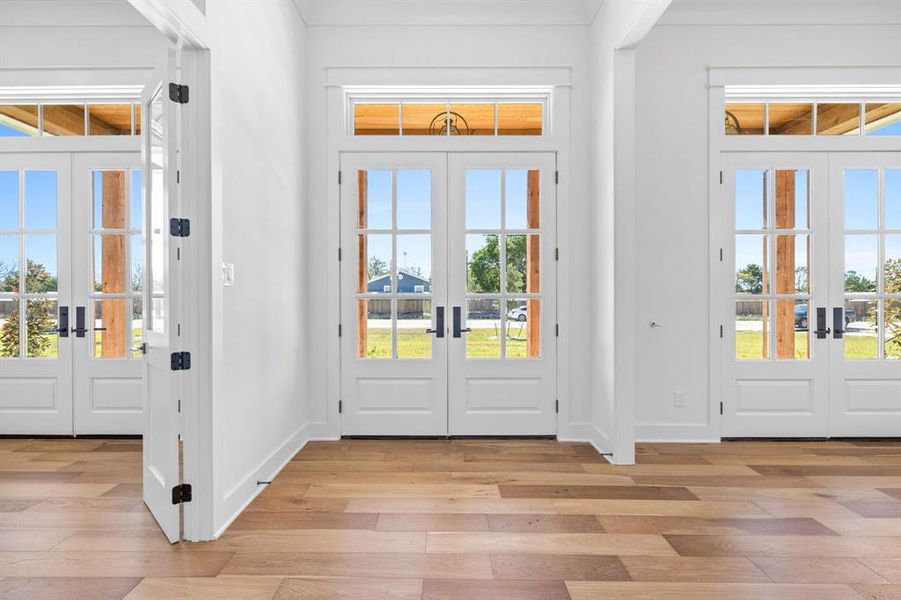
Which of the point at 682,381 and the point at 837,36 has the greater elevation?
the point at 837,36

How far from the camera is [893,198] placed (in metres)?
4.50

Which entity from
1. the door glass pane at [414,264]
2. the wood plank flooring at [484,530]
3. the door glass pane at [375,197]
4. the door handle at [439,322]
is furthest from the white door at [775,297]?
the door glass pane at [375,197]

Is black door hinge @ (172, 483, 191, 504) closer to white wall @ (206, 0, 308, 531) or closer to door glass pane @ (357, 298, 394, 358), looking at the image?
white wall @ (206, 0, 308, 531)

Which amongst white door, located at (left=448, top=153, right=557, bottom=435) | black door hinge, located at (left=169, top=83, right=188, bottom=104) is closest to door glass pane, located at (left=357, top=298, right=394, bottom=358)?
white door, located at (left=448, top=153, right=557, bottom=435)

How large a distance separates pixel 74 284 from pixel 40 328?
491 millimetres

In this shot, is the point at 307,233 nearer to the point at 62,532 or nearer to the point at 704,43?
the point at 62,532

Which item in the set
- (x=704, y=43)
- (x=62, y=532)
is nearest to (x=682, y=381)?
(x=704, y=43)

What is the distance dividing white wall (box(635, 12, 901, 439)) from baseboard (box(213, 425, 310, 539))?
262cm

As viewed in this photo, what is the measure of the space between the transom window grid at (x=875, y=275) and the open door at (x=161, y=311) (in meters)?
4.84

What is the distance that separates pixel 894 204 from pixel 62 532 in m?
6.04

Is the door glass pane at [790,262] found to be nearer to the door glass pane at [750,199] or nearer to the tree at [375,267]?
the door glass pane at [750,199]

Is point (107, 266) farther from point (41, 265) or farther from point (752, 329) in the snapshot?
point (752, 329)

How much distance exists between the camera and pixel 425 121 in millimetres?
4582

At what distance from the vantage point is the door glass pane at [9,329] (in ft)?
15.2
